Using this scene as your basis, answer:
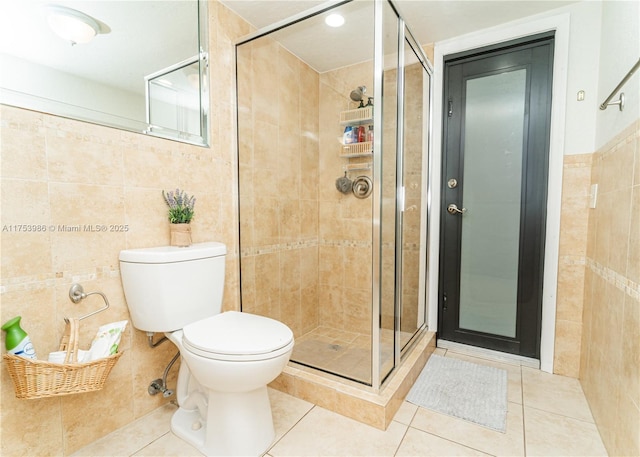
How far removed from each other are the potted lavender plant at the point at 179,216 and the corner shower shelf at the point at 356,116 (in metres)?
1.28

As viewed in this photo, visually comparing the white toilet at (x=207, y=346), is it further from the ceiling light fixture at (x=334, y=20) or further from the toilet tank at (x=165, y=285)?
the ceiling light fixture at (x=334, y=20)

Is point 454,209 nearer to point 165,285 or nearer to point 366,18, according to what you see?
point 366,18

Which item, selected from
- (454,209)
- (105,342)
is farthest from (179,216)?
(454,209)

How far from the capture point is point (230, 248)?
1857mm

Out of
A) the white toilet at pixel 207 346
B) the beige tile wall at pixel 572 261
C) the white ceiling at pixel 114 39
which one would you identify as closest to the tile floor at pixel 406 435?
the white toilet at pixel 207 346

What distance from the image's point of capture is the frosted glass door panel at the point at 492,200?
6.51 feet

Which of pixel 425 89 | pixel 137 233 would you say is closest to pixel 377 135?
pixel 425 89

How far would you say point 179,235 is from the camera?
1456mm

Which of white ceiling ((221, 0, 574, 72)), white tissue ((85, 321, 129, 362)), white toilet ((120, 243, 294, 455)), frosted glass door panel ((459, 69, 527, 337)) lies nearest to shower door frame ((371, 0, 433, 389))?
white ceiling ((221, 0, 574, 72))

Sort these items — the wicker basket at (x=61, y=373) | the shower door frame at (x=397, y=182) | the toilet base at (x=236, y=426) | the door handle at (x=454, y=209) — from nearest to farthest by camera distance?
1. the wicker basket at (x=61, y=373)
2. the toilet base at (x=236, y=426)
3. the shower door frame at (x=397, y=182)
4. the door handle at (x=454, y=209)

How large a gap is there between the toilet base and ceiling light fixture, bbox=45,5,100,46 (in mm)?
1487

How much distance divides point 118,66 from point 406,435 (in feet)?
6.55

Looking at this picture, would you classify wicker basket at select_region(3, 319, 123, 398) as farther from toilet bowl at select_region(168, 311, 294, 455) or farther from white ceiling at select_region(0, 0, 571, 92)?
white ceiling at select_region(0, 0, 571, 92)

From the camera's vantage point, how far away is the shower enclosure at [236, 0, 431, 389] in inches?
60.8
